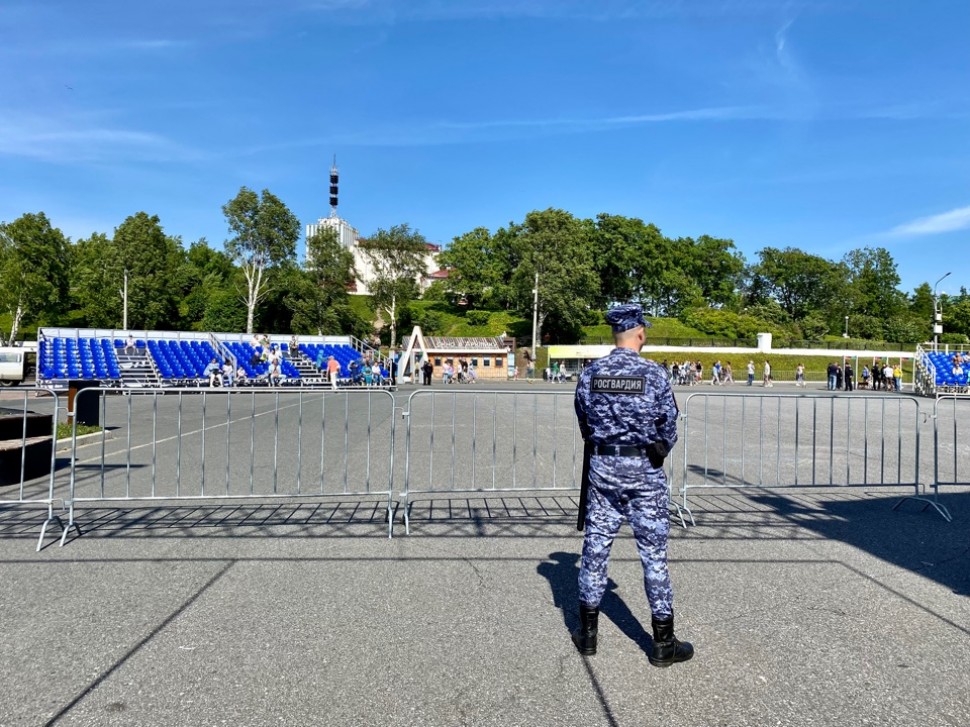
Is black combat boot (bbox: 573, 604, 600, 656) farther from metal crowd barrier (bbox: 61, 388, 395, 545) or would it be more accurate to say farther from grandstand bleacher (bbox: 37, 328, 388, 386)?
grandstand bleacher (bbox: 37, 328, 388, 386)

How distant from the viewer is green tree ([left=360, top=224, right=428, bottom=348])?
2569 inches

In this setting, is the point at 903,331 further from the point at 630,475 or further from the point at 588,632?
the point at 588,632

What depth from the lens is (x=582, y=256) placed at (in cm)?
6475

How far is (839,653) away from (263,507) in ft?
18.0

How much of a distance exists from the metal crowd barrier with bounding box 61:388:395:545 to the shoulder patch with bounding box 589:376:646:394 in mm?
2246

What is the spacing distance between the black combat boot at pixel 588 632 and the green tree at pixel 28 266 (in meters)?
57.8

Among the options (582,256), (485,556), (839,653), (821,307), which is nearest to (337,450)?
(485,556)

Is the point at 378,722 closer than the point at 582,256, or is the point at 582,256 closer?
the point at 378,722

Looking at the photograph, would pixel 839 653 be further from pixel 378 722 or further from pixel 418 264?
pixel 418 264

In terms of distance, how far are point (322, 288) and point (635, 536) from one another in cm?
5743

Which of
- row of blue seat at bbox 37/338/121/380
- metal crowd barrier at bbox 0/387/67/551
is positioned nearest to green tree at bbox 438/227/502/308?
row of blue seat at bbox 37/338/121/380

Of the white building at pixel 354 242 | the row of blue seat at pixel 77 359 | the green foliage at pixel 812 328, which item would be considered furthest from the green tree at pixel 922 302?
the row of blue seat at pixel 77 359

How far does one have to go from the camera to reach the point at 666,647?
353 cm

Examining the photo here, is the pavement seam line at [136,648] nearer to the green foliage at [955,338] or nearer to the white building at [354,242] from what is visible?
the white building at [354,242]
